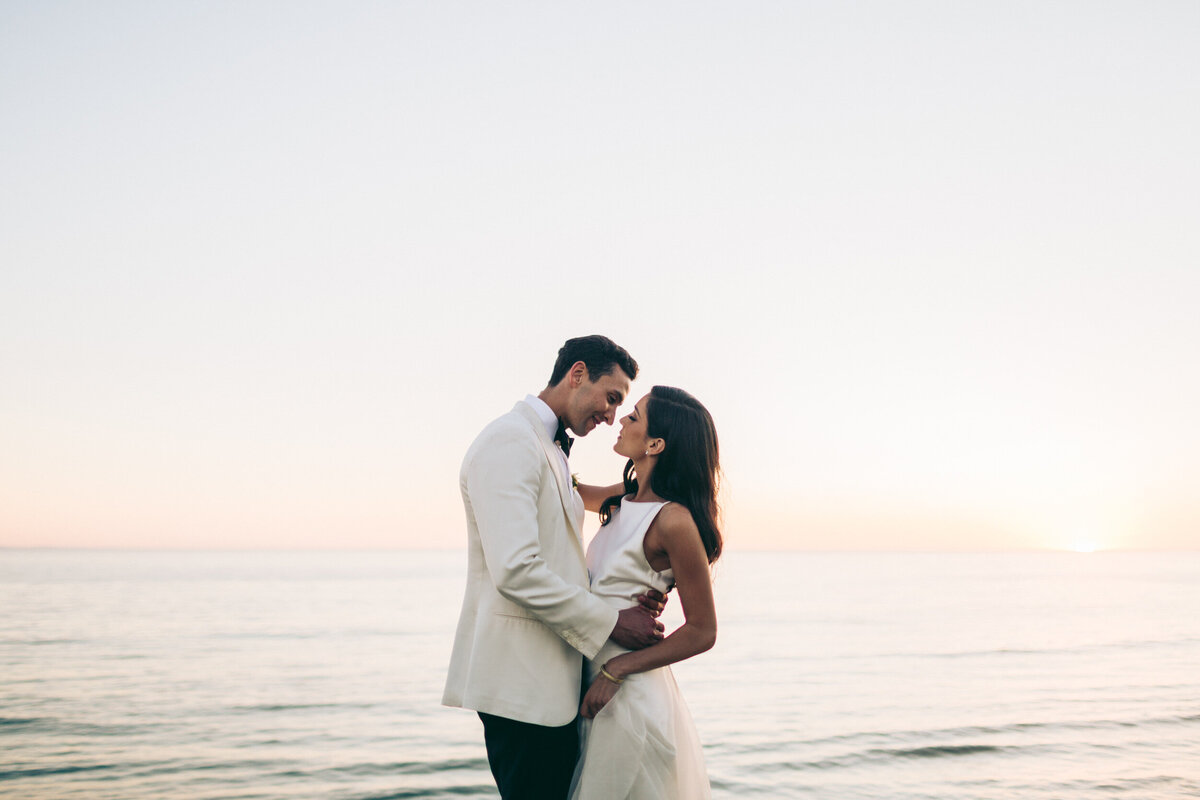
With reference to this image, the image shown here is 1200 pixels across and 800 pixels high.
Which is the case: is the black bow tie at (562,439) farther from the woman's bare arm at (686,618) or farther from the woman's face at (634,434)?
the woman's bare arm at (686,618)

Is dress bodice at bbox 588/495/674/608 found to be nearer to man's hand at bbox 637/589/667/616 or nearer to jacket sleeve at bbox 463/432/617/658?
man's hand at bbox 637/589/667/616

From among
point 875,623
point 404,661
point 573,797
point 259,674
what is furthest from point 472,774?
point 875,623

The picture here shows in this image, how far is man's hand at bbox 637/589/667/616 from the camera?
3041mm

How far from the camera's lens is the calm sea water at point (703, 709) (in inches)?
355

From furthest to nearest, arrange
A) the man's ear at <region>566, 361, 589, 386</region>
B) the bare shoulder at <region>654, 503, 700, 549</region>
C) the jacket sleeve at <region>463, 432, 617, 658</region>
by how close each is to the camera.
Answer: the man's ear at <region>566, 361, 589, 386</region>, the bare shoulder at <region>654, 503, 700, 549</region>, the jacket sleeve at <region>463, 432, 617, 658</region>

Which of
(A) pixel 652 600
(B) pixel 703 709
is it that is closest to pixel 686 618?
(A) pixel 652 600

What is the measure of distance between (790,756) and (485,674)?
857 cm

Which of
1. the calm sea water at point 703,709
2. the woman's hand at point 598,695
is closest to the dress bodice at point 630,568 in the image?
the woman's hand at point 598,695

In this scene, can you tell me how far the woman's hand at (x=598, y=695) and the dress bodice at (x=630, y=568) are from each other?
253 millimetres

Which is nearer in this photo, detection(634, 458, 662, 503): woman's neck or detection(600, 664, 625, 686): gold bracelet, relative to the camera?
detection(600, 664, 625, 686): gold bracelet

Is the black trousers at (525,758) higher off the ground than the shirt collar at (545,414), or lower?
lower

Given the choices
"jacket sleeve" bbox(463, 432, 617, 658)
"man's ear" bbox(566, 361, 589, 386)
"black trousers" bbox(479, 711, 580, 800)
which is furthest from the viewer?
"man's ear" bbox(566, 361, 589, 386)

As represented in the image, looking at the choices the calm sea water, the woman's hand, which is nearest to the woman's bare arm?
the woman's hand

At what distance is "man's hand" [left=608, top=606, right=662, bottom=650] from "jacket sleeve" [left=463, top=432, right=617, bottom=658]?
5cm
